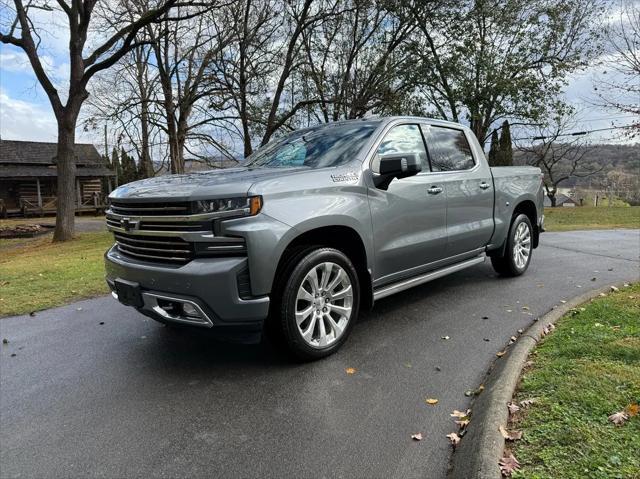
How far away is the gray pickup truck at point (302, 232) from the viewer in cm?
311

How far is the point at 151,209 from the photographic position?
11.0 feet

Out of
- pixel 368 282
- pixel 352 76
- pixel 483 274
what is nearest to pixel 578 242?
pixel 483 274

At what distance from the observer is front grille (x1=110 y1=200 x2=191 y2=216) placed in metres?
3.17

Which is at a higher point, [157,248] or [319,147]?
[319,147]

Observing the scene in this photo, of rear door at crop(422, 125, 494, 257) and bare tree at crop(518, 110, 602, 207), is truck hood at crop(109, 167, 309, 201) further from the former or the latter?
bare tree at crop(518, 110, 602, 207)

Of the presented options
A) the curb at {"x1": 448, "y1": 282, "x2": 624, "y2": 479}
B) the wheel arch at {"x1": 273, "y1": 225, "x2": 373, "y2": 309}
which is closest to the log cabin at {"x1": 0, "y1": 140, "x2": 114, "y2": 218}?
the wheel arch at {"x1": 273, "y1": 225, "x2": 373, "y2": 309}

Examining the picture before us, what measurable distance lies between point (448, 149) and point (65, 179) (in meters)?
14.6

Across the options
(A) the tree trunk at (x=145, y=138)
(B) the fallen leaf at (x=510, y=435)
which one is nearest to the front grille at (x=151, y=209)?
(B) the fallen leaf at (x=510, y=435)

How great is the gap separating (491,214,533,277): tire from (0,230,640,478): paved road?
40.3 inches

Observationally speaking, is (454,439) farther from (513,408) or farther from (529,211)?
(529,211)

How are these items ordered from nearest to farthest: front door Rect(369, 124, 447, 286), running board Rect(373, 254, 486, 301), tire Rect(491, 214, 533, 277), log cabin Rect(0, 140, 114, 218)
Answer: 1. front door Rect(369, 124, 447, 286)
2. running board Rect(373, 254, 486, 301)
3. tire Rect(491, 214, 533, 277)
4. log cabin Rect(0, 140, 114, 218)

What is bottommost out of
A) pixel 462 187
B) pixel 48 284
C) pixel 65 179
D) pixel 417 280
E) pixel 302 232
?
pixel 48 284

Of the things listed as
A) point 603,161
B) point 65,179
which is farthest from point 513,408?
point 603,161

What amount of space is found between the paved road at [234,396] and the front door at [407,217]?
0.65 metres
